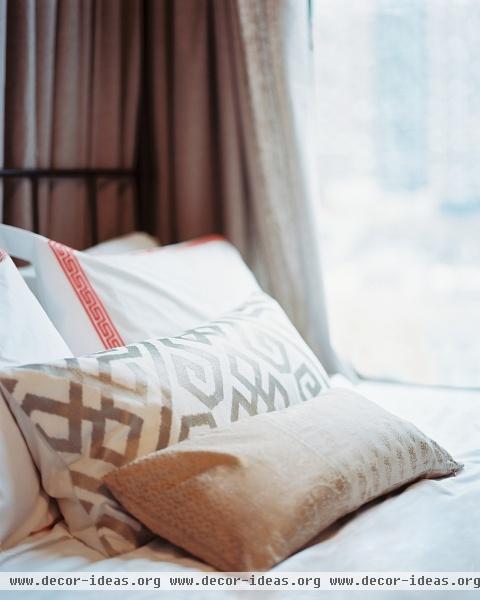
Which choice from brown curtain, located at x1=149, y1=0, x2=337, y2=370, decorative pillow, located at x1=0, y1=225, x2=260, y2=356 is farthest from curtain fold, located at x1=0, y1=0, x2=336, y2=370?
decorative pillow, located at x1=0, y1=225, x2=260, y2=356

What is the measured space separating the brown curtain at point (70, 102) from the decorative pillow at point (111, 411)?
0.71 metres

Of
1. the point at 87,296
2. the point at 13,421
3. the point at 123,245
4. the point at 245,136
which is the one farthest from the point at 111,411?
the point at 245,136

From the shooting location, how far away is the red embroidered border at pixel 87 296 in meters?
1.25

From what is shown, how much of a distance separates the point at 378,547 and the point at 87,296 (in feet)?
2.18

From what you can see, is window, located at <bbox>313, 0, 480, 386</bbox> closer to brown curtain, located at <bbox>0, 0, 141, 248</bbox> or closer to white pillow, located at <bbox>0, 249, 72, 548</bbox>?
brown curtain, located at <bbox>0, 0, 141, 248</bbox>

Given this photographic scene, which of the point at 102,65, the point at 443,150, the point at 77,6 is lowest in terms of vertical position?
the point at 443,150

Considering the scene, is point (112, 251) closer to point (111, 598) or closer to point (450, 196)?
point (450, 196)

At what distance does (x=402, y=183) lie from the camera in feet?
5.71

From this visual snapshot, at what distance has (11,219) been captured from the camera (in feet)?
5.16

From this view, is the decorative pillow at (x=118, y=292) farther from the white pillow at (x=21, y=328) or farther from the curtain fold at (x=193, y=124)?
the curtain fold at (x=193, y=124)

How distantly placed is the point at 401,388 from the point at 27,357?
94 centimetres

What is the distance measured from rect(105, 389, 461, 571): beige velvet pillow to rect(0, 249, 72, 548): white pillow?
14 centimetres

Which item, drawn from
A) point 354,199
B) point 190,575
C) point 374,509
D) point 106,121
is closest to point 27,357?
point 190,575

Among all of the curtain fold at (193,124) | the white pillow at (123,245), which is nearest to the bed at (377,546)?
the white pillow at (123,245)
